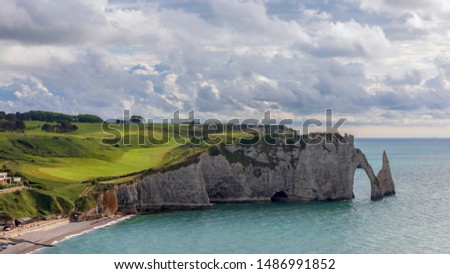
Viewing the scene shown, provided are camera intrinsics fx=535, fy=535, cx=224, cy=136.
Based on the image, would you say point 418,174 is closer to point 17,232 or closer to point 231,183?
point 231,183

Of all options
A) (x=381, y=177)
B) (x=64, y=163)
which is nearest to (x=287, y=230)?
(x=381, y=177)

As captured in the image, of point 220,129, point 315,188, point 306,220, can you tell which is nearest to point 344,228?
point 306,220

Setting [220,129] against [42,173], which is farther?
[220,129]

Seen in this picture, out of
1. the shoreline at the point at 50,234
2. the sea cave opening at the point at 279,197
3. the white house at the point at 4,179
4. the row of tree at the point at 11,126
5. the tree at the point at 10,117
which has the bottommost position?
the shoreline at the point at 50,234

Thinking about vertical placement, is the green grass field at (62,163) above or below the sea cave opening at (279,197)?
above

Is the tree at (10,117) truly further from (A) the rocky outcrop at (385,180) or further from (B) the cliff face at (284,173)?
(A) the rocky outcrop at (385,180)

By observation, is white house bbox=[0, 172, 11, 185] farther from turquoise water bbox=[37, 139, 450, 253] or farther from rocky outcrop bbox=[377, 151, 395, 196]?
rocky outcrop bbox=[377, 151, 395, 196]

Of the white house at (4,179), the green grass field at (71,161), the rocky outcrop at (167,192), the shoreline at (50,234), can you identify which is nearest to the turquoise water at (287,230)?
the shoreline at (50,234)
